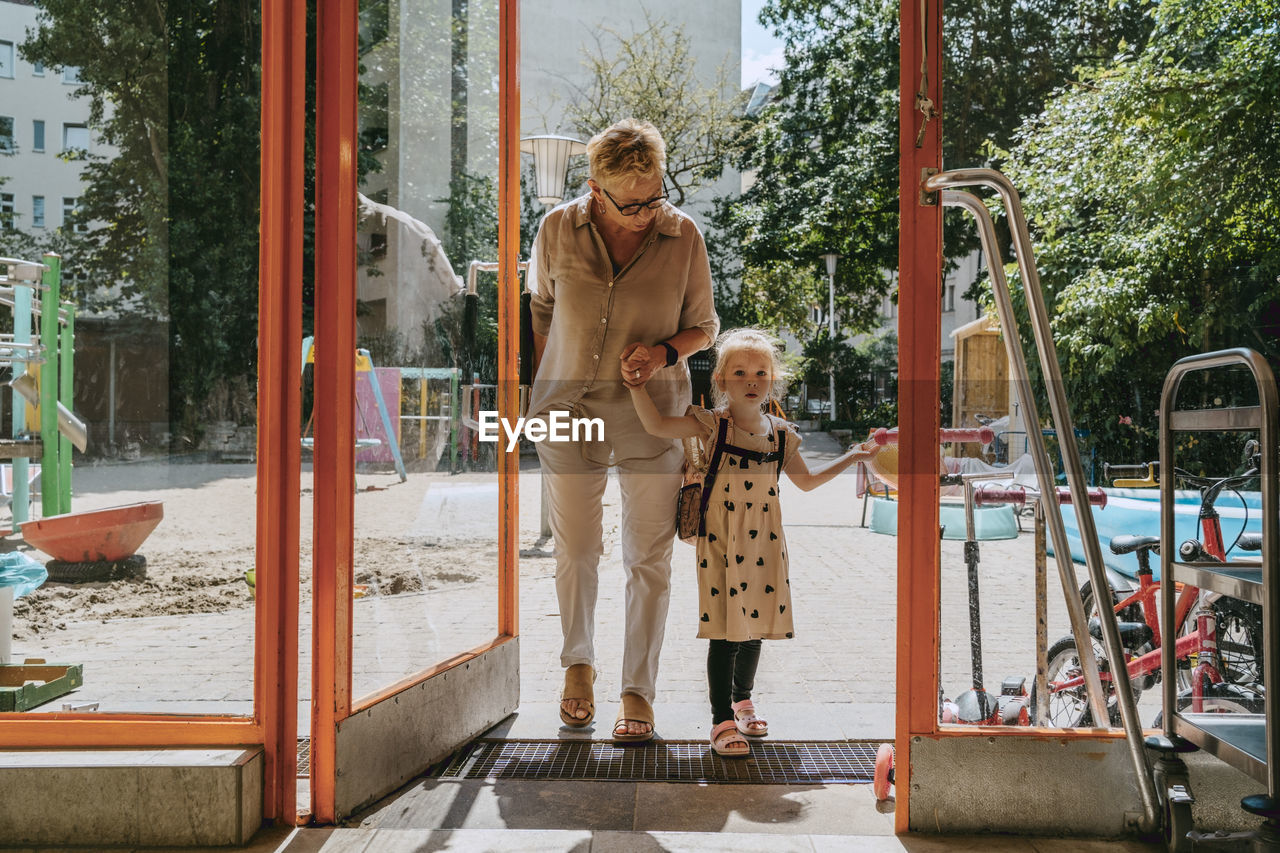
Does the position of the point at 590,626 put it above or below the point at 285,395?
below

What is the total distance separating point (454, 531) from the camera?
10.1 ft

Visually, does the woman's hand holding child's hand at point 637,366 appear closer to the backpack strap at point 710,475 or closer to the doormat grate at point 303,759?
the backpack strap at point 710,475

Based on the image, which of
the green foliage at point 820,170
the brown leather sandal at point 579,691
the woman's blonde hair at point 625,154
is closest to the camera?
the woman's blonde hair at point 625,154

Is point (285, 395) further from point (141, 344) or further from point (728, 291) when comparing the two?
point (728, 291)

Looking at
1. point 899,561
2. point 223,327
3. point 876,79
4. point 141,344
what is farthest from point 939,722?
point 876,79

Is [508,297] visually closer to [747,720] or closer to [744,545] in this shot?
[744,545]

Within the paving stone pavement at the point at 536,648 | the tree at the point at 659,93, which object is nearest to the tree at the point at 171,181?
the paving stone pavement at the point at 536,648

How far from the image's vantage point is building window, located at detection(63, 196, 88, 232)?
242 cm

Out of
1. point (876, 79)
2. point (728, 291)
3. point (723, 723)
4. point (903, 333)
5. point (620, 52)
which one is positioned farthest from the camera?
point (620, 52)

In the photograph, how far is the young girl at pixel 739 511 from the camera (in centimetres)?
280

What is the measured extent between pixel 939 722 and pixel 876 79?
2634 millimetres

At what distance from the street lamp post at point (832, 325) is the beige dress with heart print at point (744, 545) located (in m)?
0.55

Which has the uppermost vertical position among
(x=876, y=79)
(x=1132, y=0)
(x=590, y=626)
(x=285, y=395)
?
(x=876, y=79)

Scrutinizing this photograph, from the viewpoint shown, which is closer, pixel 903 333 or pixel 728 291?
pixel 903 333
